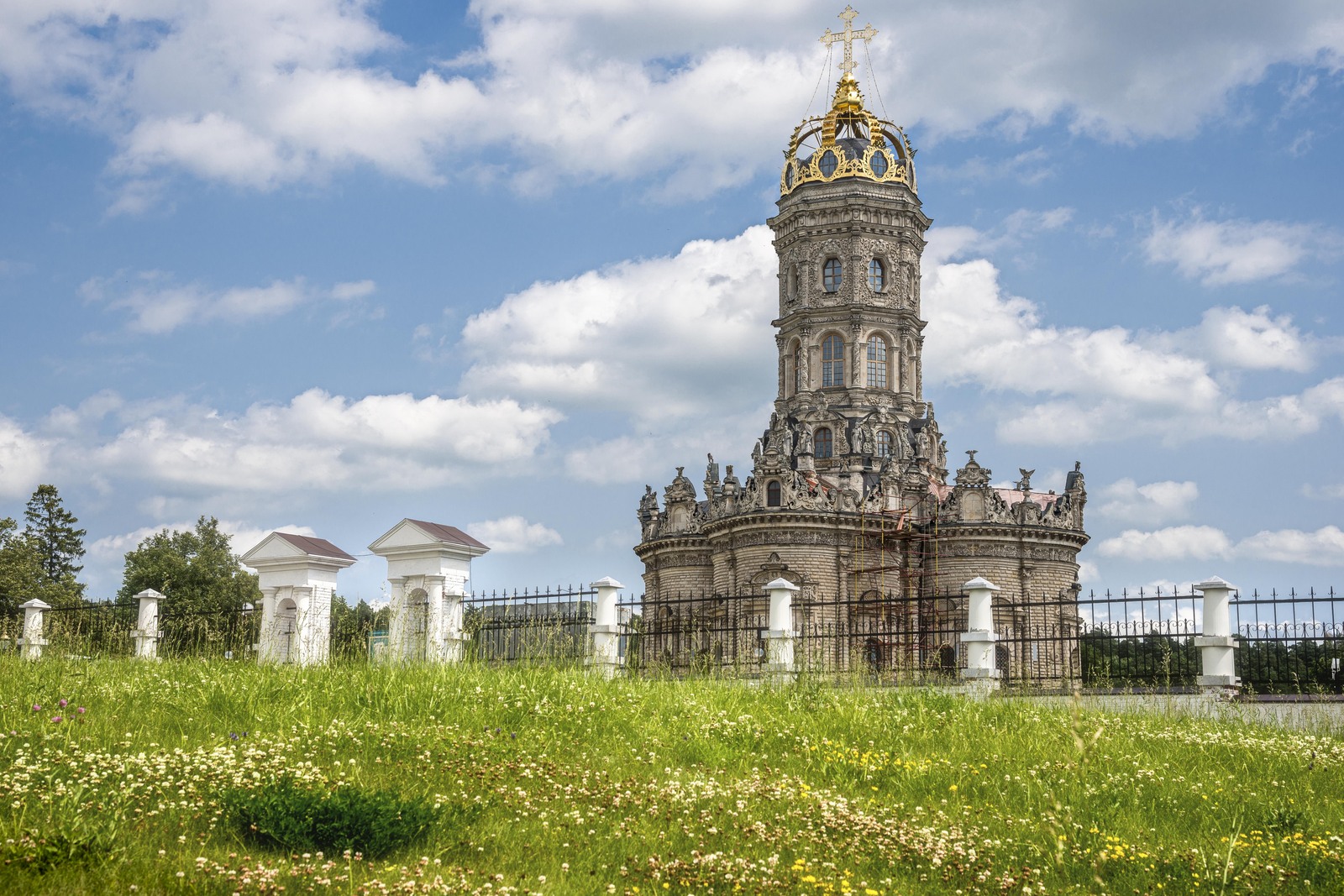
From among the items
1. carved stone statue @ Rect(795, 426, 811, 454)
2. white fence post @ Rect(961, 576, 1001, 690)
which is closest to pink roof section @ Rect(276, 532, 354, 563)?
white fence post @ Rect(961, 576, 1001, 690)

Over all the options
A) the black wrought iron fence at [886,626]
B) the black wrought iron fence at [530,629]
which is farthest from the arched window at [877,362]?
the black wrought iron fence at [530,629]

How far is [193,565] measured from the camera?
5272cm

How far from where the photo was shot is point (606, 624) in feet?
63.1

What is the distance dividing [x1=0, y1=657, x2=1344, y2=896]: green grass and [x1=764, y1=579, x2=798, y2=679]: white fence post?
14.8 ft

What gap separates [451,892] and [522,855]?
996 millimetres

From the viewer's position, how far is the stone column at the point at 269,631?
55.7 ft

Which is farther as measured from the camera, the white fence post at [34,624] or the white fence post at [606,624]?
the white fence post at [34,624]

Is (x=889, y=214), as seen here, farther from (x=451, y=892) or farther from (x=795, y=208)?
(x=451, y=892)

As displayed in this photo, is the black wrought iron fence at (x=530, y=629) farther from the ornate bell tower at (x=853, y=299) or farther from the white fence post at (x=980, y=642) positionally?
the ornate bell tower at (x=853, y=299)

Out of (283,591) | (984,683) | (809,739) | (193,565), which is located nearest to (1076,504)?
(984,683)

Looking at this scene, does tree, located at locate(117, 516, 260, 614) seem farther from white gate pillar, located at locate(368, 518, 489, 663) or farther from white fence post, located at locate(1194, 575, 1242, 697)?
white fence post, located at locate(1194, 575, 1242, 697)

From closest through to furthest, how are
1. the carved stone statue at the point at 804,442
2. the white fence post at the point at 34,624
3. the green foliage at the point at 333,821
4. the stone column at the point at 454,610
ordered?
the green foliage at the point at 333,821 → the stone column at the point at 454,610 → the white fence post at the point at 34,624 → the carved stone statue at the point at 804,442

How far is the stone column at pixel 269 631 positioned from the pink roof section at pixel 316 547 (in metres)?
0.98

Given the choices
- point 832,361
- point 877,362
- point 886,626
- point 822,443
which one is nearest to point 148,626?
point 886,626
